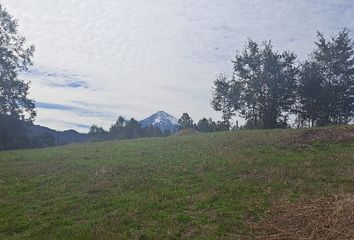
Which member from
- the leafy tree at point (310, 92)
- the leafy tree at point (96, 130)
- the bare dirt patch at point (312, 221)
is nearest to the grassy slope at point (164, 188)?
the bare dirt patch at point (312, 221)

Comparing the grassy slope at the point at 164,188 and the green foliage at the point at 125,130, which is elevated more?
the green foliage at the point at 125,130

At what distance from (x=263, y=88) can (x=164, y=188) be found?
1810 inches

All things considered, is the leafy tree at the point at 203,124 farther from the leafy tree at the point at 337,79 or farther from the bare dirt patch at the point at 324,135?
the bare dirt patch at the point at 324,135

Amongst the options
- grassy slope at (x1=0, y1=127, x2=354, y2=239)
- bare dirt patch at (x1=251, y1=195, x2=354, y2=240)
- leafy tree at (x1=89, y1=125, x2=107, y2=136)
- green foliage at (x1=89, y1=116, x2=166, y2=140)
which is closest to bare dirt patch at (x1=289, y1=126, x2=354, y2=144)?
grassy slope at (x1=0, y1=127, x2=354, y2=239)

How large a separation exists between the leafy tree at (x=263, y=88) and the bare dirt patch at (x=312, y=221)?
4749 cm

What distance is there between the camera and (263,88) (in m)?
60.0

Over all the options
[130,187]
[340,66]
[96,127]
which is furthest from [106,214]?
[96,127]

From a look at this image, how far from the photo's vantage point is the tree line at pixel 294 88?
186 ft

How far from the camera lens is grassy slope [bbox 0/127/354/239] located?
40.5ft

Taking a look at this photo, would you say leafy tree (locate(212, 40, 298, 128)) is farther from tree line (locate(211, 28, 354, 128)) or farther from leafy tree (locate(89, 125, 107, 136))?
leafy tree (locate(89, 125, 107, 136))

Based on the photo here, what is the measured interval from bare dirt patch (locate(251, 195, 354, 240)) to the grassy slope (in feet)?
1.96

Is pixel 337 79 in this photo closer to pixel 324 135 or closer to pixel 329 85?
pixel 329 85

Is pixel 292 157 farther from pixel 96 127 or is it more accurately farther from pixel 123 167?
pixel 96 127

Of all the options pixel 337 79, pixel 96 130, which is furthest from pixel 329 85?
pixel 96 130
